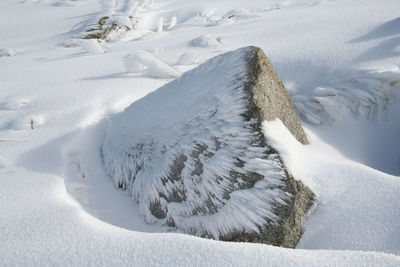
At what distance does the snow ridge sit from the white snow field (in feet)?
0.28

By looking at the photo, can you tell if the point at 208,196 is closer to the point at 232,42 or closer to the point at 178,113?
the point at 178,113

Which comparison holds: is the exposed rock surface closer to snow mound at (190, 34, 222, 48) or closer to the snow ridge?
snow mound at (190, 34, 222, 48)

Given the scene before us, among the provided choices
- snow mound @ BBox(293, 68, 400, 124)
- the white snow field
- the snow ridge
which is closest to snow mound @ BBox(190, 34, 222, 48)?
the white snow field

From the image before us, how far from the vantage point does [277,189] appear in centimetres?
133

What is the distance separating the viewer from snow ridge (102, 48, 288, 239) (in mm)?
1362

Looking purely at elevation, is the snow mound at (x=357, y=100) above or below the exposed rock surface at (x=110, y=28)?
above

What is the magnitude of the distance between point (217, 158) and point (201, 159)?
7 cm

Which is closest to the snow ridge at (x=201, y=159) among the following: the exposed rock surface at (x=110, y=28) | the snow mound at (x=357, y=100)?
the snow mound at (x=357, y=100)

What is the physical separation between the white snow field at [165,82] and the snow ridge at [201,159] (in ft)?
0.28

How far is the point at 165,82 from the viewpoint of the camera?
239cm

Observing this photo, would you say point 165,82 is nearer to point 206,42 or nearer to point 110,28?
point 206,42

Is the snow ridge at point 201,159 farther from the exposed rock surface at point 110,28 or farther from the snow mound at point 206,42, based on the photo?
the exposed rock surface at point 110,28

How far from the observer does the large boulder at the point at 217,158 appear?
133cm

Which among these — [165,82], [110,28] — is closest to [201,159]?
[165,82]
